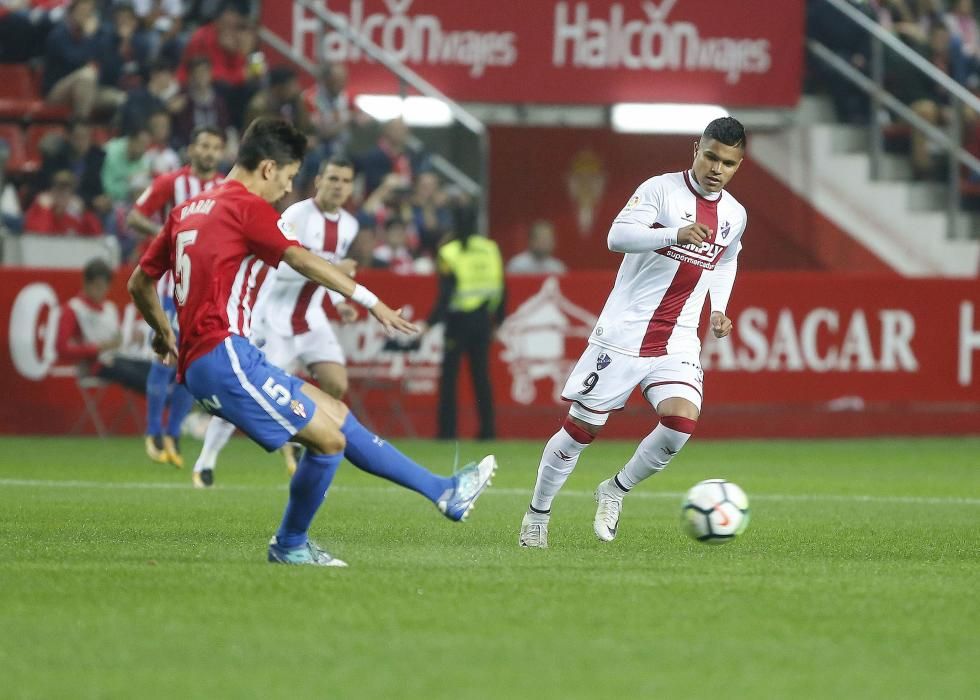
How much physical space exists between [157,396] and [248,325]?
21.9 ft

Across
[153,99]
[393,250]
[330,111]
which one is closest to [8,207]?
[153,99]

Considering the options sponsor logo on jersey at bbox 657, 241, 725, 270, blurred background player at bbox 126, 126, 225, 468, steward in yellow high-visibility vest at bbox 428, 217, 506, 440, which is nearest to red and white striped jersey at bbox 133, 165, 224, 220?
blurred background player at bbox 126, 126, 225, 468

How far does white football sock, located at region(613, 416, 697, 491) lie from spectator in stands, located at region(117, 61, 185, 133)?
1088 cm

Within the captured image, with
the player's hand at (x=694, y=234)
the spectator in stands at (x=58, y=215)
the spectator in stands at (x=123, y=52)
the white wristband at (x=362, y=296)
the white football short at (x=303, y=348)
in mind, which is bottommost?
the white football short at (x=303, y=348)

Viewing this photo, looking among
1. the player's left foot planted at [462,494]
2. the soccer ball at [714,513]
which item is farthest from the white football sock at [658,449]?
the player's left foot planted at [462,494]

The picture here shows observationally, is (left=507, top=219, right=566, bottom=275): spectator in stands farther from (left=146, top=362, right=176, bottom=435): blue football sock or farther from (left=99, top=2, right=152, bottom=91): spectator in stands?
(left=146, top=362, right=176, bottom=435): blue football sock

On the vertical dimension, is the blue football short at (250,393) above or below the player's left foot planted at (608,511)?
above

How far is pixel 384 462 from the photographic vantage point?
7.63 meters

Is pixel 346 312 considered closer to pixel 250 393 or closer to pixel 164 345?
pixel 164 345

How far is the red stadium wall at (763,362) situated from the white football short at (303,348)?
16.7 ft

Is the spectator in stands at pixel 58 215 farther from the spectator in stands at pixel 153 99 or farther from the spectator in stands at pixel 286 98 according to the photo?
the spectator in stands at pixel 286 98

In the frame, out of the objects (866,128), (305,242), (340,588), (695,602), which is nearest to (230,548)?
(340,588)

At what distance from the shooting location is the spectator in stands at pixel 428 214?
19.9m

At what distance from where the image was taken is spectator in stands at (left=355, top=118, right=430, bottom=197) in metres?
19.7
